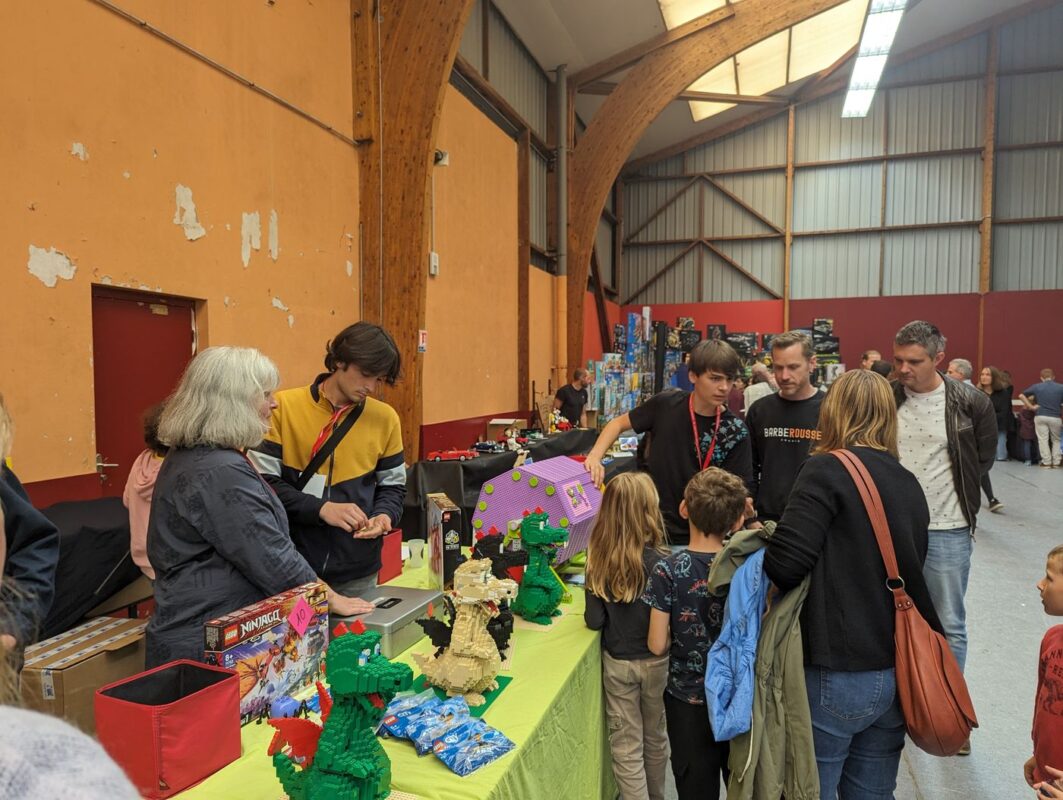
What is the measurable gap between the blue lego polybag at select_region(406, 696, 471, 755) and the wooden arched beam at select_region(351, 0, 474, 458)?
3.74 metres

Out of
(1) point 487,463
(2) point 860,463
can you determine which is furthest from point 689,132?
(2) point 860,463

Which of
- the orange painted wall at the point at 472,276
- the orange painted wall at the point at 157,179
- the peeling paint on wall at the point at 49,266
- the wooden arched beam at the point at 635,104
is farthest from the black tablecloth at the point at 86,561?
the wooden arched beam at the point at 635,104

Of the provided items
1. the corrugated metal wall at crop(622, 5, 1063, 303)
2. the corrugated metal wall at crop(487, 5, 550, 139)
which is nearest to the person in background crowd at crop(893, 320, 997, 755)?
the corrugated metal wall at crop(487, 5, 550, 139)

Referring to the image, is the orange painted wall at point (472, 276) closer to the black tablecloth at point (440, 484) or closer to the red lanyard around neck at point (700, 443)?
the black tablecloth at point (440, 484)

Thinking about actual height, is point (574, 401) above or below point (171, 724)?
above

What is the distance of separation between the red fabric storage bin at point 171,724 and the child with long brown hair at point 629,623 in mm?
1002

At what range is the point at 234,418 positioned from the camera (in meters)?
1.42

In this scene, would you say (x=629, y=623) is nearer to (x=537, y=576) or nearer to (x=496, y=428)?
(x=537, y=576)

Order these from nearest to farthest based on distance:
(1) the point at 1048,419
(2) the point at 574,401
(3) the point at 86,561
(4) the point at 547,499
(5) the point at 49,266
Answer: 1. (4) the point at 547,499
2. (3) the point at 86,561
3. (5) the point at 49,266
4. (2) the point at 574,401
5. (1) the point at 1048,419

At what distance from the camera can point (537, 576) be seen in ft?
6.37

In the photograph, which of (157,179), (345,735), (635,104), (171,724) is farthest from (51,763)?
(635,104)

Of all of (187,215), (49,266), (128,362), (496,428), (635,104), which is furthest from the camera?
(635,104)

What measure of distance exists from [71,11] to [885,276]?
517 inches

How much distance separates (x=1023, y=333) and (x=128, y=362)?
13768 millimetres
